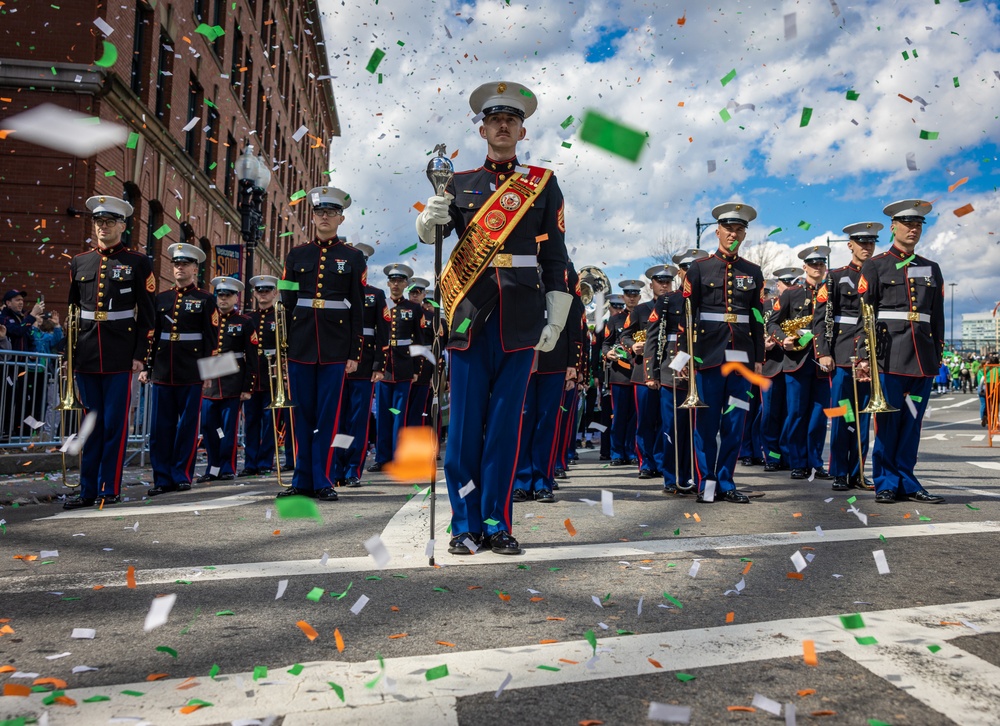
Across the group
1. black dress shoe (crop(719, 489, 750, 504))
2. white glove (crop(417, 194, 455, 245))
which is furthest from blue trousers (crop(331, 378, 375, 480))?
white glove (crop(417, 194, 455, 245))

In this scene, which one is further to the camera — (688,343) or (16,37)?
(16,37)

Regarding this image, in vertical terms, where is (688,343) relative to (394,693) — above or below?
above

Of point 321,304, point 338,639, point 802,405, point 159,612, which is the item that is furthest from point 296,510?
point 802,405

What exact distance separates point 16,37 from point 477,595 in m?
16.1

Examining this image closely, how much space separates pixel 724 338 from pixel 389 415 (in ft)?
16.8

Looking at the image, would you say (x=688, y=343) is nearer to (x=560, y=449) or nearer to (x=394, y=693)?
(x=560, y=449)

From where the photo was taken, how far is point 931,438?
1767 cm

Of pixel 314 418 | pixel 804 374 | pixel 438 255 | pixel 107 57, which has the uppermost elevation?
pixel 107 57

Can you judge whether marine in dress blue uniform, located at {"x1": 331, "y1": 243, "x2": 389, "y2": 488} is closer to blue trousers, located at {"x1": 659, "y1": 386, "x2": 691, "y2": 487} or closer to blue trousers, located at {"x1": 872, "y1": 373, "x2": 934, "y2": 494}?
blue trousers, located at {"x1": 659, "y1": 386, "x2": 691, "y2": 487}

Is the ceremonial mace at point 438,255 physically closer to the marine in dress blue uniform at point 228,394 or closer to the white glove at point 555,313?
the white glove at point 555,313

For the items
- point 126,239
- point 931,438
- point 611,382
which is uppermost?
point 126,239

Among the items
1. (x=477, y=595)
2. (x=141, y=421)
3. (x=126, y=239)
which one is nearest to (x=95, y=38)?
(x=126, y=239)

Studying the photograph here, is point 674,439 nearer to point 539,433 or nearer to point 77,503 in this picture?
point 539,433

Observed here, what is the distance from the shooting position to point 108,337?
268 inches
